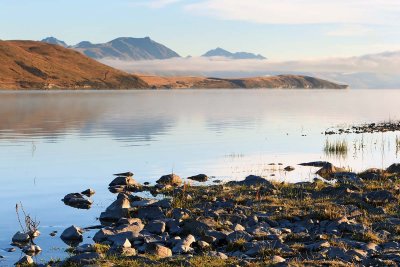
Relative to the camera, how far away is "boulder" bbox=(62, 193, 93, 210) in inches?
966

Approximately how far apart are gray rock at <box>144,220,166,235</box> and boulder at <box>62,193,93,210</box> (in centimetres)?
583

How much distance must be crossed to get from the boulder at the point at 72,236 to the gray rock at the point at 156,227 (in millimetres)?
2192

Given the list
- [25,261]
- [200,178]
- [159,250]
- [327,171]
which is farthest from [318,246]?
[327,171]

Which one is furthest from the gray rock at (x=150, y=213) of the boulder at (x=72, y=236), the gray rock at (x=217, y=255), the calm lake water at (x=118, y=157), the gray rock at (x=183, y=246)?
the gray rock at (x=217, y=255)

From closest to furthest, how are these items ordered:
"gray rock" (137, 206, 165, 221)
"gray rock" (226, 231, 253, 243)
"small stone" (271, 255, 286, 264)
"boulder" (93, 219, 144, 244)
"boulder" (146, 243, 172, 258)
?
"small stone" (271, 255, 286, 264) → "boulder" (146, 243, 172, 258) → "gray rock" (226, 231, 253, 243) → "boulder" (93, 219, 144, 244) → "gray rock" (137, 206, 165, 221)

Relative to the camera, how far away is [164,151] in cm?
4425

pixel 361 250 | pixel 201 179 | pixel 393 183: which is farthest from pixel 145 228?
pixel 393 183

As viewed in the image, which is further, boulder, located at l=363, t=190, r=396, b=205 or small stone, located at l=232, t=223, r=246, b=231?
boulder, located at l=363, t=190, r=396, b=205

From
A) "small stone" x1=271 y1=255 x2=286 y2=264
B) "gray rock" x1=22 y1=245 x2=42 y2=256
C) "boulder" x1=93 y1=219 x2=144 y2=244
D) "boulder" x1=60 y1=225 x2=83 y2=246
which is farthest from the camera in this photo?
"boulder" x1=60 y1=225 x2=83 y2=246

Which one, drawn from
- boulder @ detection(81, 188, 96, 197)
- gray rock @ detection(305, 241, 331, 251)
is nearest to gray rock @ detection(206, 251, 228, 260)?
gray rock @ detection(305, 241, 331, 251)

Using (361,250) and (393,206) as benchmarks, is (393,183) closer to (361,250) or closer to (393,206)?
(393,206)

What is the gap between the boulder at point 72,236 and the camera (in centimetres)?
1864

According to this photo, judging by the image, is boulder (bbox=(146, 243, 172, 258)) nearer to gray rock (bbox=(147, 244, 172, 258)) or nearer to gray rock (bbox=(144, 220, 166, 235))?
gray rock (bbox=(147, 244, 172, 258))

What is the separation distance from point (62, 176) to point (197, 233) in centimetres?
1602
